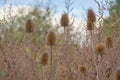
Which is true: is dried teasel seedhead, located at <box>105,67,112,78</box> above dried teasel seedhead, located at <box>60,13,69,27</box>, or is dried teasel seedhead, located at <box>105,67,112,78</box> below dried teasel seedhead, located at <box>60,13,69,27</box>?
below

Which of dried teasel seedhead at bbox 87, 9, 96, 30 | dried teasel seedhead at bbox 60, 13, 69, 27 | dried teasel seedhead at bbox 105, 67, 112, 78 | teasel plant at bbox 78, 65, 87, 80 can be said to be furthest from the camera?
dried teasel seedhead at bbox 60, 13, 69, 27

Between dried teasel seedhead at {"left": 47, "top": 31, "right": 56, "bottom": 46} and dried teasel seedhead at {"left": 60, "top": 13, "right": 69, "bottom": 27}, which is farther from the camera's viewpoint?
dried teasel seedhead at {"left": 60, "top": 13, "right": 69, "bottom": 27}

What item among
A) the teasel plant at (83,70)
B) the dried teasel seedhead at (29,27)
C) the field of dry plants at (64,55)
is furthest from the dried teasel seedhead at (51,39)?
the teasel plant at (83,70)

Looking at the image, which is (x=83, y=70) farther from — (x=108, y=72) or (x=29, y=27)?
(x=29, y=27)

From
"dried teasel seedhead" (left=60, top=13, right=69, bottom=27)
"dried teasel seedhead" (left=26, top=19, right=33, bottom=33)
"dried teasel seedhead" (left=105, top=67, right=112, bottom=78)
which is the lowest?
"dried teasel seedhead" (left=105, top=67, right=112, bottom=78)

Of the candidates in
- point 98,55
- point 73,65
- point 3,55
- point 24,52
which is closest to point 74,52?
point 73,65

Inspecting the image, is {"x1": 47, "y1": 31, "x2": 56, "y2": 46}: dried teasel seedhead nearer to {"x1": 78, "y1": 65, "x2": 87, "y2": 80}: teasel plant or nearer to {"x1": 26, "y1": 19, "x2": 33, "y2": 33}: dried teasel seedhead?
{"x1": 26, "y1": 19, "x2": 33, "y2": 33}: dried teasel seedhead

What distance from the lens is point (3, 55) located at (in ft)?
14.1

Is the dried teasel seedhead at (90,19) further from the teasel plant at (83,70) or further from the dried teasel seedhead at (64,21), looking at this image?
the teasel plant at (83,70)

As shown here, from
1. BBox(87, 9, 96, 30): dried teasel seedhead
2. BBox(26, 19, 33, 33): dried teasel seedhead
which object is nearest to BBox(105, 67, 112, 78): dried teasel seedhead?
BBox(87, 9, 96, 30): dried teasel seedhead

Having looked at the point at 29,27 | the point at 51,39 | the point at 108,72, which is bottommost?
the point at 108,72

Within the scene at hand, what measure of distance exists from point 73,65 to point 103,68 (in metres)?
0.70

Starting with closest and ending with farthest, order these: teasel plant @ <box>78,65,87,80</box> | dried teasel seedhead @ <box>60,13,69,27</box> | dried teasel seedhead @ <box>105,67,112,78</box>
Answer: dried teasel seedhead @ <box>105,67,112,78</box> → teasel plant @ <box>78,65,87,80</box> → dried teasel seedhead @ <box>60,13,69,27</box>

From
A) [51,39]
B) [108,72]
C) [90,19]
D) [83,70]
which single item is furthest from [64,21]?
[108,72]
